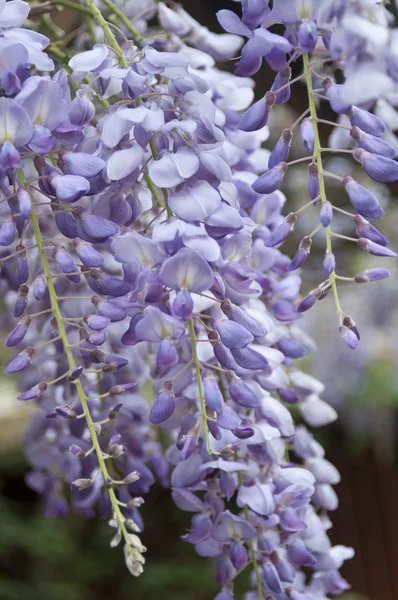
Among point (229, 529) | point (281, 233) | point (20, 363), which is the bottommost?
point (229, 529)

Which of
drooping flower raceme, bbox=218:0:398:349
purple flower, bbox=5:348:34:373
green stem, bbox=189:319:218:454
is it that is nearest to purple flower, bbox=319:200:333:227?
drooping flower raceme, bbox=218:0:398:349

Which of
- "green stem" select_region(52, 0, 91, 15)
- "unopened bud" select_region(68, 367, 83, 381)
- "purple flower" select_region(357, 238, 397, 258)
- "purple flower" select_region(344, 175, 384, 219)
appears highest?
"green stem" select_region(52, 0, 91, 15)

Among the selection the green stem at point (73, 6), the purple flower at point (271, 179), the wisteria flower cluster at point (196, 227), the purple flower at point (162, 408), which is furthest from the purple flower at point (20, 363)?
the green stem at point (73, 6)

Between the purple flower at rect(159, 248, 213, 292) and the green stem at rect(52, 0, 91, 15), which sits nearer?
the purple flower at rect(159, 248, 213, 292)

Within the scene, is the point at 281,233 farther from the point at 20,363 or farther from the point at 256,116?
the point at 20,363

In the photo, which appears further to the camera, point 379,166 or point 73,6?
point 73,6

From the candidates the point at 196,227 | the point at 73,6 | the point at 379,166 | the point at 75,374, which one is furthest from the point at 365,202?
the point at 73,6

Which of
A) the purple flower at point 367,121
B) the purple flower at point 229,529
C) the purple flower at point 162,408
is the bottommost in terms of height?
the purple flower at point 229,529

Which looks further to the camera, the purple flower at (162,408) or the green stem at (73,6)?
the green stem at (73,6)

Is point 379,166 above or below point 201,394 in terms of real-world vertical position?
above

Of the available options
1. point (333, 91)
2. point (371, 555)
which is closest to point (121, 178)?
point (333, 91)

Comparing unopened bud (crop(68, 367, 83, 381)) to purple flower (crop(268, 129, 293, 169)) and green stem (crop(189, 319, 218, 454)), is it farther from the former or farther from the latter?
purple flower (crop(268, 129, 293, 169))

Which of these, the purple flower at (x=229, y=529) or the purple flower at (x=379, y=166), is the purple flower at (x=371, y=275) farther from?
the purple flower at (x=229, y=529)
